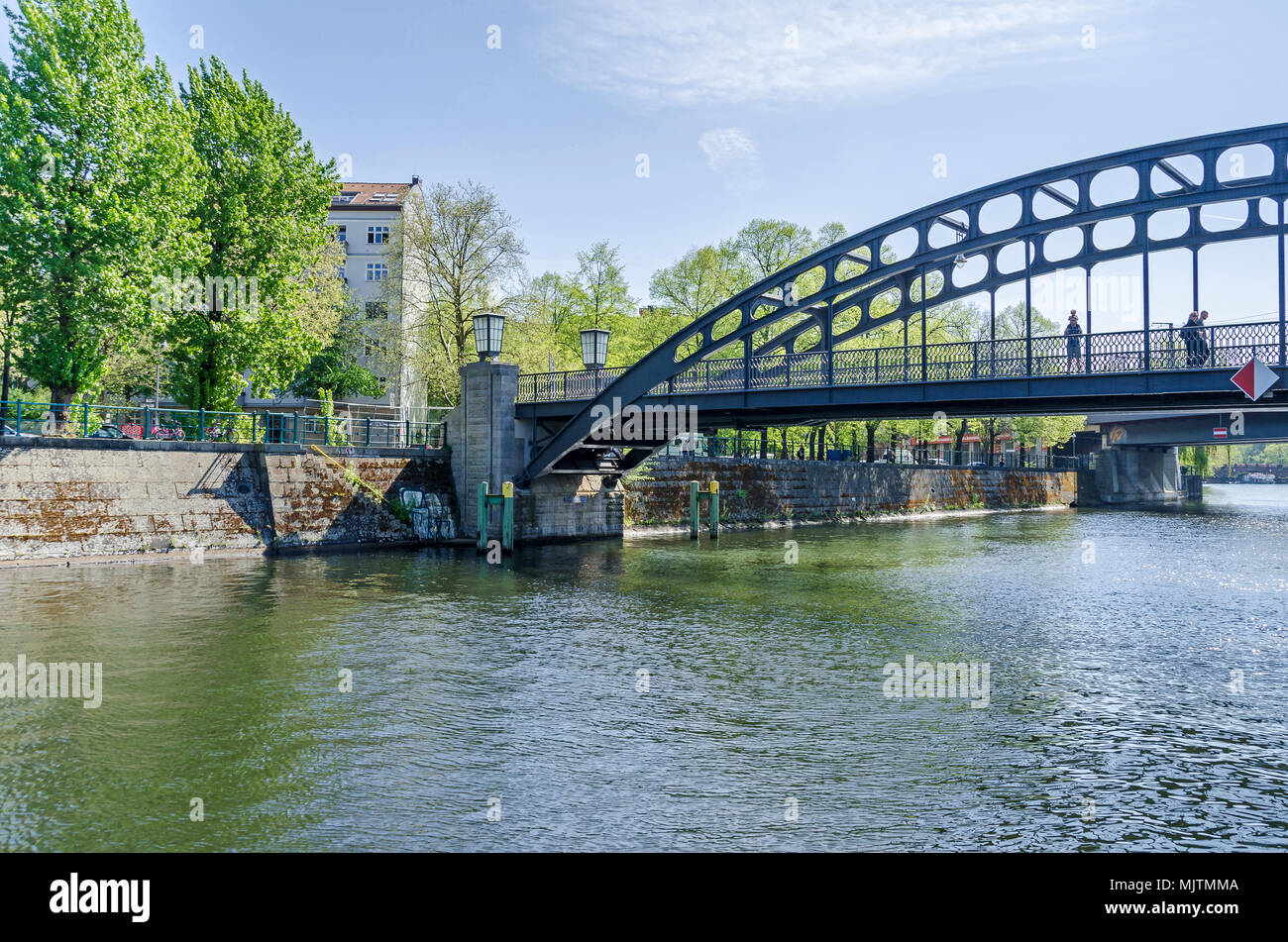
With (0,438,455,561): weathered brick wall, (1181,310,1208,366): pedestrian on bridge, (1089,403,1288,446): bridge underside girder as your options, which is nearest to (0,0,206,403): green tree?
(0,438,455,561): weathered brick wall

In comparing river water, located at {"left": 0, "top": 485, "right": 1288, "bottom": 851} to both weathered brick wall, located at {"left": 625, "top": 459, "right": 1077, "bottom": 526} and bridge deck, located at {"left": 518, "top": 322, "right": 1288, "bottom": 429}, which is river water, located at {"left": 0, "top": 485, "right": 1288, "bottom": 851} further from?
weathered brick wall, located at {"left": 625, "top": 459, "right": 1077, "bottom": 526}

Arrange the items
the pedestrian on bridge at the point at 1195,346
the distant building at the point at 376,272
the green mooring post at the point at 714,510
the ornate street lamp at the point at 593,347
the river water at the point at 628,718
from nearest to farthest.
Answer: the river water at the point at 628,718 < the pedestrian on bridge at the point at 1195,346 < the ornate street lamp at the point at 593,347 < the green mooring post at the point at 714,510 < the distant building at the point at 376,272

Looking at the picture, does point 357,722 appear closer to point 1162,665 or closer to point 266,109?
point 1162,665

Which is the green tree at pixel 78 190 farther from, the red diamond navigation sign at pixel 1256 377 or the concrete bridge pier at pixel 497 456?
the red diamond navigation sign at pixel 1256 377

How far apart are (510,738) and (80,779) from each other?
4.83 meters

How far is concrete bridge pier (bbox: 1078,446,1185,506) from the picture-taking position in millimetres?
84500

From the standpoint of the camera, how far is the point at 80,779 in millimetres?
10492

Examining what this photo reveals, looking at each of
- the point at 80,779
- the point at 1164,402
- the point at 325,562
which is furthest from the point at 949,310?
the point at 80,779

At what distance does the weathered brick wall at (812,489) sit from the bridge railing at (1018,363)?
1044 cm

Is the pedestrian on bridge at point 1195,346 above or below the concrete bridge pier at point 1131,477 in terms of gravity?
above
